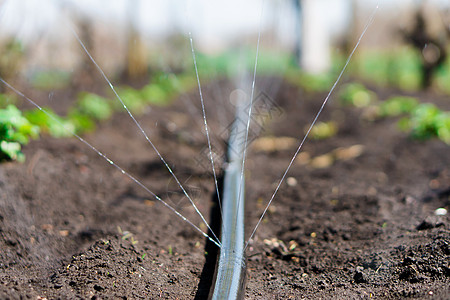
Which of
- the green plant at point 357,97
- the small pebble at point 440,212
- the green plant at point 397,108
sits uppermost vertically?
the green plant at point 357,97

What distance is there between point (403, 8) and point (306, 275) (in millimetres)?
7101

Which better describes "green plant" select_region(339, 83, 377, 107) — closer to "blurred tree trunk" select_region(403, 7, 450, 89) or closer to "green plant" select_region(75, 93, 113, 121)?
"blurred tree trunk" select_region(403, 7, 450, 89)

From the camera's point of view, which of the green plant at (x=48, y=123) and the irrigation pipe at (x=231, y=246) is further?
the green plant at (x=48, y=123)

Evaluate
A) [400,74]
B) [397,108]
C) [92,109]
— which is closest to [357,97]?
[397,108]

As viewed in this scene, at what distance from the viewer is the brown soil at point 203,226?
1.84 metres

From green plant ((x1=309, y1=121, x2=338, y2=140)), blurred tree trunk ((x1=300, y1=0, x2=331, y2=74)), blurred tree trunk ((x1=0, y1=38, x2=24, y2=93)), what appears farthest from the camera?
blurred tree trunk ((x1=300, y1=0, x2=331, y2=74))

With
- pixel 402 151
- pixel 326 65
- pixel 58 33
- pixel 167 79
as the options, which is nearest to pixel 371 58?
pixel 326 65

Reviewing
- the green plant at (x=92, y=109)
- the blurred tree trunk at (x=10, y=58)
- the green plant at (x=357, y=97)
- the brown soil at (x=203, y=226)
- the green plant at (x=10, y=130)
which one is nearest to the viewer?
the brown soil at (x=203, y=226)

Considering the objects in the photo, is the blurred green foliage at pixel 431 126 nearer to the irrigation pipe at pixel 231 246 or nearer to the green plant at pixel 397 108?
the green plant at pixel 397 108

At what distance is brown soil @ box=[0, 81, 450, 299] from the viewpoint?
184cm

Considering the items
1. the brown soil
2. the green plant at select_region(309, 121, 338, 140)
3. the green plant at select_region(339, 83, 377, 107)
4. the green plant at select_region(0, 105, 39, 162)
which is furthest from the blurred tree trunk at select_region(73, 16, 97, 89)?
the green plant at select_region(0, 105, 39, 162)

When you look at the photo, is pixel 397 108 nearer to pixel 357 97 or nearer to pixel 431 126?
pixel 357 97

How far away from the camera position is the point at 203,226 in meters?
2.63

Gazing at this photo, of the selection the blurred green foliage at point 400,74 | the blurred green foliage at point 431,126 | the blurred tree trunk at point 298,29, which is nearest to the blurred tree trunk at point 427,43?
the blurred green foliage at point 400,74
